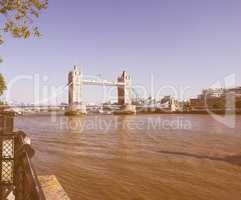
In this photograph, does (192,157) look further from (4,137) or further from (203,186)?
(4,137)

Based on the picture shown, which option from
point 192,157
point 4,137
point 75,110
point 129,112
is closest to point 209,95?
point 129,112

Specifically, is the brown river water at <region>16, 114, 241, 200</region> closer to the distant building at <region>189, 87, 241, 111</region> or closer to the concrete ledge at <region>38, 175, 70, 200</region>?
the concrete ledge at <region>38, 175, 70, 200</region>

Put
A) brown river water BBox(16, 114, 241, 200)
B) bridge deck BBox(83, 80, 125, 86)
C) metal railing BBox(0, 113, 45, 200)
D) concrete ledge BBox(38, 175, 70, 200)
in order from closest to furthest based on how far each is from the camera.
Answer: metal railing BBox(0, 113, 45, 200) → concrete ledge BBox(38, 175, 70, 200) → brown river water BBox(16, 114, 241, 200) → bridge deck BBox(83, 80, 125, 86)

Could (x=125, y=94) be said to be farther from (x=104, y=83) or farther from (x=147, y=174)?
(x=147, y=174)

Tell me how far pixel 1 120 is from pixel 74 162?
123 inches

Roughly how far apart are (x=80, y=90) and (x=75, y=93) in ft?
16.3

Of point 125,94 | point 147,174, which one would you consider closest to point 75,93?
point 125,94

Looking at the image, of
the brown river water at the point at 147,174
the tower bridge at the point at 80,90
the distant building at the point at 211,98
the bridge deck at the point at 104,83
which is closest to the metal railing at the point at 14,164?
the brown river water at the point at 147,174

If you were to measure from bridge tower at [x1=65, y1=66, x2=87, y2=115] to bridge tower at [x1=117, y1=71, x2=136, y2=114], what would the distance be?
13570 millimetres

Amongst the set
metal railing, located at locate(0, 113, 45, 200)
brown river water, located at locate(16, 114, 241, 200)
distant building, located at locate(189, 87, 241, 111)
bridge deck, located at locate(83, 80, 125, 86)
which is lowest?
brown river water, located at locate(16, 114, 241, 200)

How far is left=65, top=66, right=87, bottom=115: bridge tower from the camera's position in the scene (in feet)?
241

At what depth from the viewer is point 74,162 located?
9.88 m

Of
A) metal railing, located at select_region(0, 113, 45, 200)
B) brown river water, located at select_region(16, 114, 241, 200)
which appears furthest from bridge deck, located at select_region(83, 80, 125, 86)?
metal railing, located at select_region(0, 113, 45, 200)

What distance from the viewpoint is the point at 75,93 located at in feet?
260
